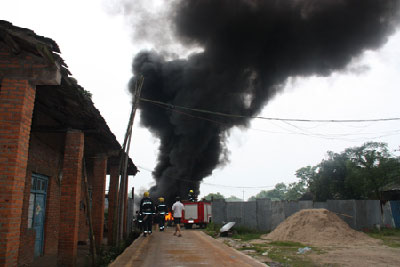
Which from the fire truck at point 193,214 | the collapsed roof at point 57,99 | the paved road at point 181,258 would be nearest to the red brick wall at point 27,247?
the paved road at point 181,258

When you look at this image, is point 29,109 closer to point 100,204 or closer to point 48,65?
point 48,65

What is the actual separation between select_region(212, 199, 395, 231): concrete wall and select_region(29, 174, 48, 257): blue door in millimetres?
11457

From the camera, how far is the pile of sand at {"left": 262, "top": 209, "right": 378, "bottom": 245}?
12.8m

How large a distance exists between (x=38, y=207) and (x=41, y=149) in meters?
1.59

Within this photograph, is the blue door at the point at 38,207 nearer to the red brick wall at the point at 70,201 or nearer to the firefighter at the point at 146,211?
the red brick wall at the point at 70,201

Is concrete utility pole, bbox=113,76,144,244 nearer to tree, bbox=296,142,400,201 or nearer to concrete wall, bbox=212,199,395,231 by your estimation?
concrete wall, bbox=212,199,395,231

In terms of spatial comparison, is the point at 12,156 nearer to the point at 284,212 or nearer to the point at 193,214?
the point at 284,212

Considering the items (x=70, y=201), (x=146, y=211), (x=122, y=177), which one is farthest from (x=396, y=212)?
(x=70, y=201)

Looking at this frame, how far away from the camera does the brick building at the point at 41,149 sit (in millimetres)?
4293

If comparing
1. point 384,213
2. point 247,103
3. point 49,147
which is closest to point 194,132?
point 247,103

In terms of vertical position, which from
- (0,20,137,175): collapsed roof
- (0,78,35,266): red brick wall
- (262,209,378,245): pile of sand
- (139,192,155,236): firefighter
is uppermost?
(0,20,137,175): collapsed roof

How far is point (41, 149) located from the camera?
8445mm

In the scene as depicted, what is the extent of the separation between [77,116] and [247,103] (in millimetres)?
29803

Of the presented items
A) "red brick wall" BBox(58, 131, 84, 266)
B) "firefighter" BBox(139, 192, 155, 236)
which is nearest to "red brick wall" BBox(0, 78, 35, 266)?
"red brick wall" BBox(58, 131, 84, 266)
